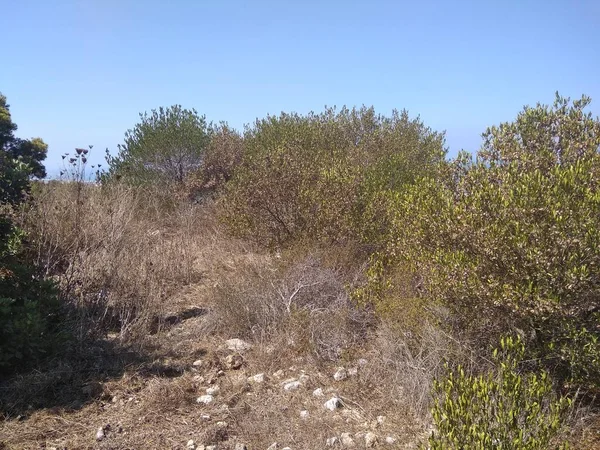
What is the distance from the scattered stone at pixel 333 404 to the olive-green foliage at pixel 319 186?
270cm

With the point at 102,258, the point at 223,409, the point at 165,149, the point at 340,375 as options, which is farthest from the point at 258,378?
the point at 165,149

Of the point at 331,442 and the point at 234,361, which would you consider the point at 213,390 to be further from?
the point at 331,442

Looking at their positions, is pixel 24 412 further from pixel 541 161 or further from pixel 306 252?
pixel 541 161

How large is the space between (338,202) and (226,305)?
2045mm

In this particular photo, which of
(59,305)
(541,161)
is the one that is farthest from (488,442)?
(59,305)

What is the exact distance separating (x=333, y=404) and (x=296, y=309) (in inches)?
59.3

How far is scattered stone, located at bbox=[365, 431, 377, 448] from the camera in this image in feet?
11.5

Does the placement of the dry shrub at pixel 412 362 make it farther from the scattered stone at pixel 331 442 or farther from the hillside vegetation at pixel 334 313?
the scattered stone at pixel 331 442

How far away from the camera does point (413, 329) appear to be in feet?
14.5

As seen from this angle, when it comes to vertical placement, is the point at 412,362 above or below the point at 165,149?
below

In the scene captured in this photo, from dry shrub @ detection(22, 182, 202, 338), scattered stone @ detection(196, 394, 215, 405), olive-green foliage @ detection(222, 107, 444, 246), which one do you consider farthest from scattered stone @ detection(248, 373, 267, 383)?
olive-green foliage @ detection(222, 107, 444, 246)

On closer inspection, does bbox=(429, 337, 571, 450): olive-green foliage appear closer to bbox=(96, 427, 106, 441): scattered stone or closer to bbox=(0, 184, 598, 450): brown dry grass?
bbox=(0, 184, 598, 450): brown dry grass

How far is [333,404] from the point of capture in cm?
397

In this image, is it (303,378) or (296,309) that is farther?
(296,309)
